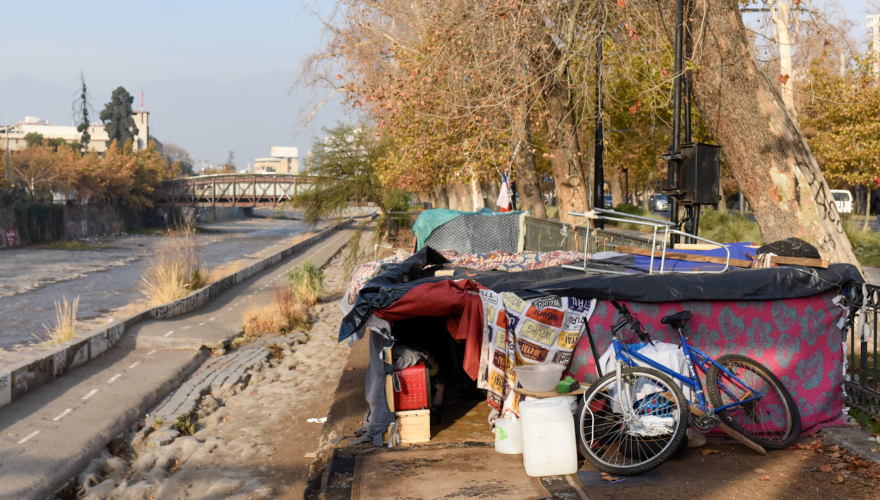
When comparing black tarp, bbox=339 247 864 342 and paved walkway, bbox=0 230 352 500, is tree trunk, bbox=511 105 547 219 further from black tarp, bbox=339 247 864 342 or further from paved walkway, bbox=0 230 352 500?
black tarp, bbox=339 247 864 342

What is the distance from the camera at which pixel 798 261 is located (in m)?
5.96

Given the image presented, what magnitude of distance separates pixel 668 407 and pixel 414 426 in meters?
2.43

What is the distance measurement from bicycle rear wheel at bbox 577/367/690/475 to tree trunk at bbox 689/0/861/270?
4276mm

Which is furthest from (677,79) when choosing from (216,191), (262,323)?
(216,191)

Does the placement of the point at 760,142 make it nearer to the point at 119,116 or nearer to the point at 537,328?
the point at 537,328

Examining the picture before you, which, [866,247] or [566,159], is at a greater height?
[566,159]

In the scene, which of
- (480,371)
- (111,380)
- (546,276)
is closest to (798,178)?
(546,276)

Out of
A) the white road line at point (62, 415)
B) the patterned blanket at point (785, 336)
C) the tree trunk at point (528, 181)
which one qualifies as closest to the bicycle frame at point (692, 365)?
the patterned blanket at point (785, 336)

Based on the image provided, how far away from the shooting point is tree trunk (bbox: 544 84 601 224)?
15602 millimetres

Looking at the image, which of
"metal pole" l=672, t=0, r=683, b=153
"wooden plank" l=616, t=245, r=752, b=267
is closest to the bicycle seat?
"wooden plank" l=616, t=245, r=752, b=267

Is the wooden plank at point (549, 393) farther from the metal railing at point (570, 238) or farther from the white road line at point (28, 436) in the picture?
the white road line at point (28, 436)

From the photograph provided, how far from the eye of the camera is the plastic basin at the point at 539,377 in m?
5.79

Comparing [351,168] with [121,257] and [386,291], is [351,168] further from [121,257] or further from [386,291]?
[386,291]

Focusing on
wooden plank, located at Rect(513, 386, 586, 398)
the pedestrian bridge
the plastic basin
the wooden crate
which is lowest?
the wooden crate
